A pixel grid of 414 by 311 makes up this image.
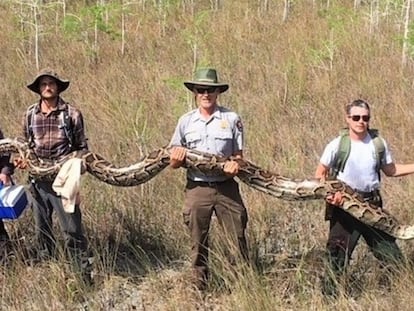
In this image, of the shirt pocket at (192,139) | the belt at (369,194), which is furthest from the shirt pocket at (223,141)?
the belt at (369,194)

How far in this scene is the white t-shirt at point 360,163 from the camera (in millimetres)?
4188

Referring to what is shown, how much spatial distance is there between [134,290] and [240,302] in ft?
3.33

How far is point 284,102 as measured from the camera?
866 cm

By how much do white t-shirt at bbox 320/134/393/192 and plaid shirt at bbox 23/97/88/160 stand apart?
6.14 feet

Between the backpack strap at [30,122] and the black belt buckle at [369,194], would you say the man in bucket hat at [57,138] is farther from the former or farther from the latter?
the black belt buckle at [369,194]

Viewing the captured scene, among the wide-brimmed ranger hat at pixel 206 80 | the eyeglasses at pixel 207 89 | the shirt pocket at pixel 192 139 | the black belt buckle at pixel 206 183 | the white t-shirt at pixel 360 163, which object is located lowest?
the black belt buckle at pixel 206 183

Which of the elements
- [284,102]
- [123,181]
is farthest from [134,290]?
[284,102]

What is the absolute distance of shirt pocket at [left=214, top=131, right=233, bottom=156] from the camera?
4262mm

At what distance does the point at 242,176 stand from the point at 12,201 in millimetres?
1720

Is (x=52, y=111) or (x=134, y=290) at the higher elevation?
(x=52, y=111)

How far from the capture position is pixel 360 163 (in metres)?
4.20

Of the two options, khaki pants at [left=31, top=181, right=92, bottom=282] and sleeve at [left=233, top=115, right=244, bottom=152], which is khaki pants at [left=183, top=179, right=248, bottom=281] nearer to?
sleeve at [left=233, top=115, right=244, bottom=152]

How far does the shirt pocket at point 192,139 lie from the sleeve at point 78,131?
2.80 ft

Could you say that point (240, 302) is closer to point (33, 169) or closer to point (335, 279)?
point (335, 279)
